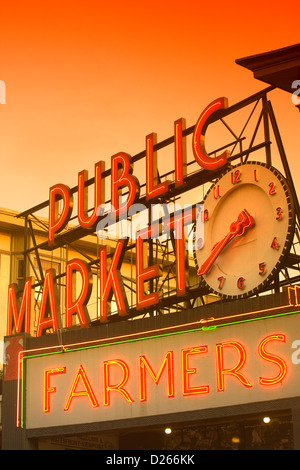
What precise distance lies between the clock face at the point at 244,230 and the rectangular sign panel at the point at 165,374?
3.47 meters

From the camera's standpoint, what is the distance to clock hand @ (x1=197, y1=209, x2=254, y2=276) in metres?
28.0

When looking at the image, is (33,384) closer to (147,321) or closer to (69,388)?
(69,388)

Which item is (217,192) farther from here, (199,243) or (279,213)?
(279,213)

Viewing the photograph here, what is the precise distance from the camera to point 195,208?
101 feet

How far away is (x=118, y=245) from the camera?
3312cm

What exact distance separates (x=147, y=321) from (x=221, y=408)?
367 cm

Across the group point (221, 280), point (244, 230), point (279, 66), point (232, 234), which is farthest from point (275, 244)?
point (279, 66)

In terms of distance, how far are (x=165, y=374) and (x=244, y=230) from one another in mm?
5531

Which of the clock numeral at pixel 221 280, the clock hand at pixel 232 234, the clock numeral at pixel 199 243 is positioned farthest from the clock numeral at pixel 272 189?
the clock numeral at pixel 199 243

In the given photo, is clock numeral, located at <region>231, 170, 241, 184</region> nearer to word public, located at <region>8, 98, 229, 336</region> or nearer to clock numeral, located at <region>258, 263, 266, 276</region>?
word public, located at <region>8, 98, 229, 336</region>

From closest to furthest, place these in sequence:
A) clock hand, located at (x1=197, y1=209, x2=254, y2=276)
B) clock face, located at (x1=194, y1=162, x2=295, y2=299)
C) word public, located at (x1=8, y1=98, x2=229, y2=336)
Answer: clock face, located at (x1=194, y1=162, x2=295, y2=299) < clock hand, located at (x1=197, y1=209, x2=254, y2=276) < word public, located at (x1=8, y1=98, x2=229, y2=336)

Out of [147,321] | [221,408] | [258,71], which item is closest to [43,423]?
[147,321]

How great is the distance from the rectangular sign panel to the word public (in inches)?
145

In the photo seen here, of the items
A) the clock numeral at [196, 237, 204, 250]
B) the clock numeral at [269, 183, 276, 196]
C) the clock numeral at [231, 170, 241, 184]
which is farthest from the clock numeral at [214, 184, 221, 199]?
the clock numeral at [269, 183, 276, 196]
